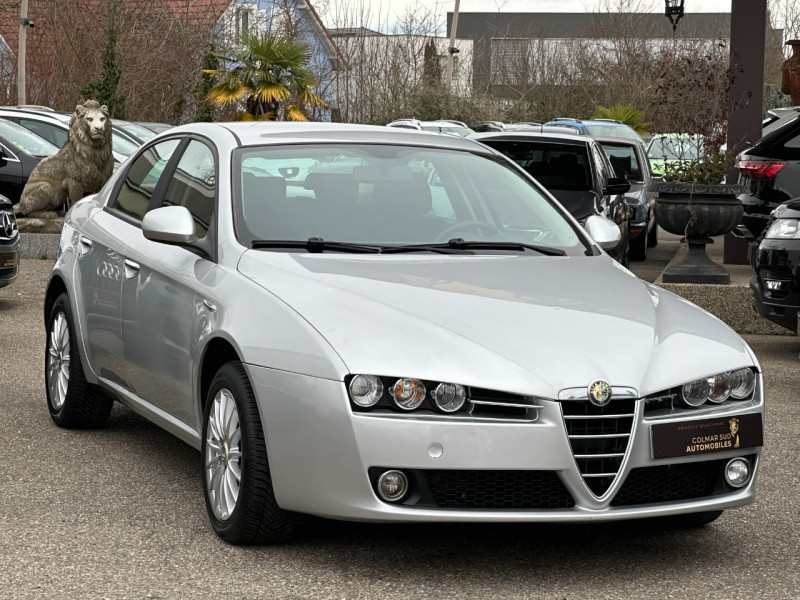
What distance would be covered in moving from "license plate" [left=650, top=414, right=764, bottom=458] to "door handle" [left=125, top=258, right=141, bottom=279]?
2.54 meters

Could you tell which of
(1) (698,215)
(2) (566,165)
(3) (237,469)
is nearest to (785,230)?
(1) (698,215)

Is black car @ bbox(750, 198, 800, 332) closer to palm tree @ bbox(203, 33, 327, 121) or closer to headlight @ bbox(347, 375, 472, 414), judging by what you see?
headlight @ bbox(347, 375, 472, 414)

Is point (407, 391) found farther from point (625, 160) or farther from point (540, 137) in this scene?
point (625, 160)

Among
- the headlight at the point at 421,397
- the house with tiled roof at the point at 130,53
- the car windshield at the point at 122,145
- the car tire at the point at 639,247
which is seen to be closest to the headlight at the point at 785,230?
the headlight at the point at 421,397

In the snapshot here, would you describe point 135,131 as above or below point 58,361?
above

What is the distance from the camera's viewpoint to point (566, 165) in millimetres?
13773

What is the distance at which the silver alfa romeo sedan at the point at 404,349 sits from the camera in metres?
4.47

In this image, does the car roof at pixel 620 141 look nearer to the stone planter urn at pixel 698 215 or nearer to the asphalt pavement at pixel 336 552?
the stone planter urn at pixel 698 215

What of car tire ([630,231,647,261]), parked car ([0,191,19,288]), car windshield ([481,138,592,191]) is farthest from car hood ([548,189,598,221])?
car tire ([630,231,647,261])

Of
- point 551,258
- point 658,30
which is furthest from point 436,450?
point 658,30

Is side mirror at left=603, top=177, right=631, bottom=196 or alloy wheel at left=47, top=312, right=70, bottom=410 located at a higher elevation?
side mirror at left=603, top=177, right=631, bottom=196

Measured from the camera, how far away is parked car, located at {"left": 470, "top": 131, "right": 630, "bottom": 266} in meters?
13.5

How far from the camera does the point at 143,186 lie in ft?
22.0

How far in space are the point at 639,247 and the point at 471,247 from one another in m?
13.1
